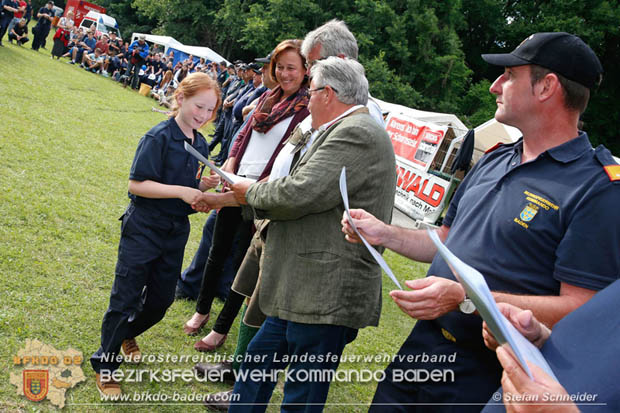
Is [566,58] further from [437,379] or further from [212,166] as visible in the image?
[212,166]

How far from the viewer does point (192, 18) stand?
4128cm

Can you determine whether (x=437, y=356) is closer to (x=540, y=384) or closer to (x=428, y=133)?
(x=540, y=384)

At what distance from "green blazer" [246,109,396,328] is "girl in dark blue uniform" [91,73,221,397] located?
0.86 m

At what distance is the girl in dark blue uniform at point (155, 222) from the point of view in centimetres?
295

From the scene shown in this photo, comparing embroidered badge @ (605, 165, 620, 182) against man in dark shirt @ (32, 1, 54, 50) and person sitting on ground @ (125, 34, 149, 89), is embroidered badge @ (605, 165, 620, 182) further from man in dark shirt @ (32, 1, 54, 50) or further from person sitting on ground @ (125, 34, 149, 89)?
man in dark shirt @ (32, 1, 54, 50)

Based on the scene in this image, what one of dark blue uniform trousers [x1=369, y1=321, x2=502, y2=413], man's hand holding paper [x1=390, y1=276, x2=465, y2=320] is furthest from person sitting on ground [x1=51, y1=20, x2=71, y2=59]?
man's hand holding paper [x1=390, y1=276, x2=465, y2=320]

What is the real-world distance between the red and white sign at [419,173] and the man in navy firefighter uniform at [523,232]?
10135 mm

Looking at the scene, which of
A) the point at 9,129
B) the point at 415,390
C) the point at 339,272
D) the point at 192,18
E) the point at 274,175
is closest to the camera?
the point at 415,390

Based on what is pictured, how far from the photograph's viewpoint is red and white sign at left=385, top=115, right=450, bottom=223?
12500 millimetres

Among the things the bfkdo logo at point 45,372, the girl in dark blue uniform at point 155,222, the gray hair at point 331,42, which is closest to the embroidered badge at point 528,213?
the gray hair at point 331,42

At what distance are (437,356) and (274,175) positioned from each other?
1.32m

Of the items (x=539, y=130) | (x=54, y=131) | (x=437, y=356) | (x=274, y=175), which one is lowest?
(x=54, y=131)

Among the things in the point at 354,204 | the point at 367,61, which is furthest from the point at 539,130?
the point at 367,61

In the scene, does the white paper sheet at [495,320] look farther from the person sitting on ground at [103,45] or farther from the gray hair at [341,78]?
the person sitting on ground at [103,45]
